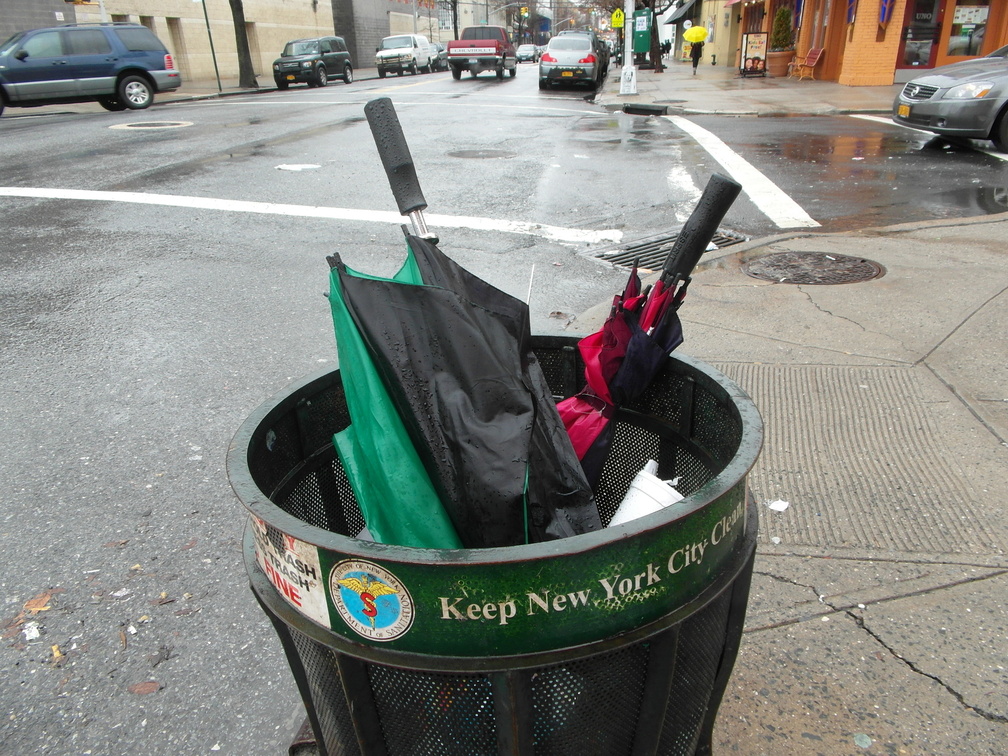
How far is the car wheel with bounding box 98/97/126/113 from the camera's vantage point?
63.2 feet

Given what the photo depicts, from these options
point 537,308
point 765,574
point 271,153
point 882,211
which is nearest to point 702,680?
point 765,574

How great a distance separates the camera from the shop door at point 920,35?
19734 millimetres

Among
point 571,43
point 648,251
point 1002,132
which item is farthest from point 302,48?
point 648,251

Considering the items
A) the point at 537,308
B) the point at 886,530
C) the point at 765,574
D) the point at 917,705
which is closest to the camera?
the point at 917,705

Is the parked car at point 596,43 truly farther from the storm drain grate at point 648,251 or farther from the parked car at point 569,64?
the storm drain grate at point 648,251

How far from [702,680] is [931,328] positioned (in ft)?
12.3

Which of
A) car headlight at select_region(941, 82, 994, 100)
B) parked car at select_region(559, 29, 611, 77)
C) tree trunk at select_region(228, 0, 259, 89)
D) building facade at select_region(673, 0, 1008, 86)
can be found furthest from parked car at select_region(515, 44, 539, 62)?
car headlight at select_region(941, 82, 994, 100)

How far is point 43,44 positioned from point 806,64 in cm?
2071

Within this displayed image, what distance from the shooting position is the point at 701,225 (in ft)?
5.47

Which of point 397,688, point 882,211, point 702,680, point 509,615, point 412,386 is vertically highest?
point 412,386

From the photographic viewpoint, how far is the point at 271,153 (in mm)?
11352

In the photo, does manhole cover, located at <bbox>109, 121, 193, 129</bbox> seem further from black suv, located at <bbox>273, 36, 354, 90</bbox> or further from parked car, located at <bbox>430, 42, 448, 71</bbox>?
parked car, located at <bbox>430, 42, 448, 71</bbox>

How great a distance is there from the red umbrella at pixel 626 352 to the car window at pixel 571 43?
25998 millimetres

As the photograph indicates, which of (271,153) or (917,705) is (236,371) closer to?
(917,705)
